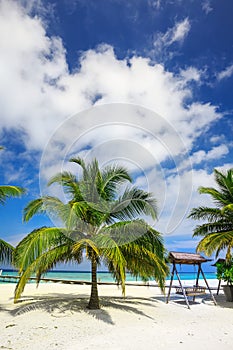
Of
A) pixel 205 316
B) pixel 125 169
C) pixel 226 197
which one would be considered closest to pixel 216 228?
pixel 226 197

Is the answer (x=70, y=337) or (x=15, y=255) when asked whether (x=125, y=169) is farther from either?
(x=70, y=337)

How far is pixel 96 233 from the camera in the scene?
9680 mm

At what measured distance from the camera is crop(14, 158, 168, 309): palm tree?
8.28 metres

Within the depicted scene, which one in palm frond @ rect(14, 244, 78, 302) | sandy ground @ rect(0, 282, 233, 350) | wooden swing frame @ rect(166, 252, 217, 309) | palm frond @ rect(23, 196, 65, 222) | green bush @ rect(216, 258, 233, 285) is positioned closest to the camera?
sandy ground @ rect(0, 282, 233, 350)

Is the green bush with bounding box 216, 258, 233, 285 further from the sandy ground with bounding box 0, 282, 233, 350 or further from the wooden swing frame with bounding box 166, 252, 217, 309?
the sandy ground with bounding box 0, 282, 233, 350

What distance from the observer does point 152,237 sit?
31.1 ft

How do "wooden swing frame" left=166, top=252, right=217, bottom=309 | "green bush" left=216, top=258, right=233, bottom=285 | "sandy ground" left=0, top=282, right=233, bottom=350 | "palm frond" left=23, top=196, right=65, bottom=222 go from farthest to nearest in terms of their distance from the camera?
"green bush" left=216, top=258, right=233, bottom=285
"wooden swing frame" left=166, top=252, right=217, bottom=309
"palm frond" left=23, top=196, right=65, bottom=222
"sandy ground" left=0, top=282, right=233, bottom=350

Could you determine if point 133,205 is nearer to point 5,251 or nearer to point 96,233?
point 96,233

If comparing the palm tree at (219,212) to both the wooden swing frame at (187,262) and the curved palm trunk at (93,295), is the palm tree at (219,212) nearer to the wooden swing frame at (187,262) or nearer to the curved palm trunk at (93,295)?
A: the wooden swing frame at (187,262)

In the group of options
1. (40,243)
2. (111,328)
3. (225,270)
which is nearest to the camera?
(111,328)

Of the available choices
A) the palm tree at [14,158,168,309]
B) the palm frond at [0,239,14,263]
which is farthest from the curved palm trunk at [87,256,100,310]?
the palm frond at [0,239,14,263]

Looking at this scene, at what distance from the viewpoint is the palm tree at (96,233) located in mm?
8281

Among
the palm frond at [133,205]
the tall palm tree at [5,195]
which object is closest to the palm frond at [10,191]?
the tall palm tree at [5,195]

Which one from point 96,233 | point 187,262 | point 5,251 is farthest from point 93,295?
point 187,262
